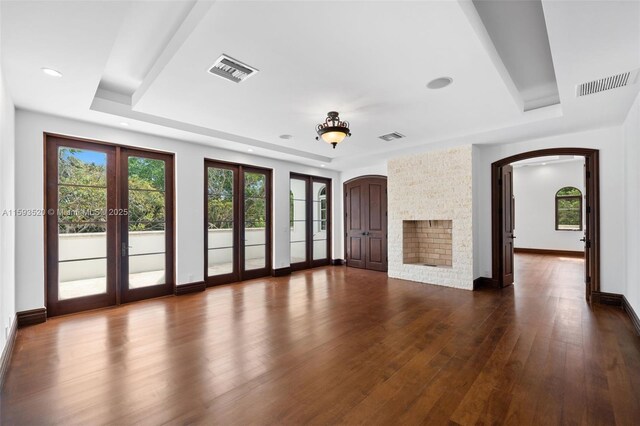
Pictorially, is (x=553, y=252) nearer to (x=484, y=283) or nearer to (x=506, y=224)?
(x=506, y=224)

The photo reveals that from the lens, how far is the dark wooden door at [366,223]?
7.84m

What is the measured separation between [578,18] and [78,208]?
6.17 metres

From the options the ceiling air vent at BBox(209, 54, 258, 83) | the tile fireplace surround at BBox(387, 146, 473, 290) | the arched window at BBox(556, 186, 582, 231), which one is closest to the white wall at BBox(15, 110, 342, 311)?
the tile fireplace surround at BBox(387, 146, 473, 290)

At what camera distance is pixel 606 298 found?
4762 millimetres

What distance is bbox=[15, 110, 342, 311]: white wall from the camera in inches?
155

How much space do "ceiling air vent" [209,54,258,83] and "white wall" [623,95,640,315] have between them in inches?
178

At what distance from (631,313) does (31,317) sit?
8002 millimetres

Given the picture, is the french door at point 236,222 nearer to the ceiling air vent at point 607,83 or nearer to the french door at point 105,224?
the french door at point 105,224

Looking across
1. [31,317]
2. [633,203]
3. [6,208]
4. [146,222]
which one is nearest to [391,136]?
[633,203]

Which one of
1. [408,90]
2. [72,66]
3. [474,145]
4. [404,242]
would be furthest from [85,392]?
[474,145]

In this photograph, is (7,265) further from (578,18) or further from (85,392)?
(578,18)

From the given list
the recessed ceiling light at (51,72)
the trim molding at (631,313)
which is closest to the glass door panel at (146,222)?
the recessed ceiling light at (51,72)

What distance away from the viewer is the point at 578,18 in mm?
2199

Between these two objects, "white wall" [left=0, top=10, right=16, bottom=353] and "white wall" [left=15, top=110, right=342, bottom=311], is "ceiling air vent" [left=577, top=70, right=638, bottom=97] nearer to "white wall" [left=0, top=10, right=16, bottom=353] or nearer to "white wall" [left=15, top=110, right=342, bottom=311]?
"white wall" [left=15, top=110, right=342, bottom=311]
